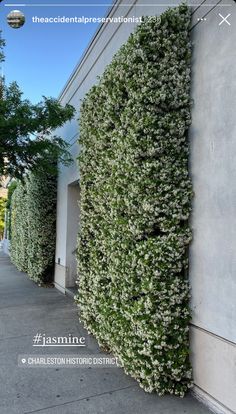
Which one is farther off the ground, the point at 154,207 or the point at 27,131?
the point at 27,131

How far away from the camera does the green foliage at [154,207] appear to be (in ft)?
10.6

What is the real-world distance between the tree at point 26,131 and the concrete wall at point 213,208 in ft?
13.6

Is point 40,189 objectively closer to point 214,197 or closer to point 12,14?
point 12,14

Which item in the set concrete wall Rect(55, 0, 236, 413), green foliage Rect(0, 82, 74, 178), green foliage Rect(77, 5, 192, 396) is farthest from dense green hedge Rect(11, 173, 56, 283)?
concrete wall Rect(55, 0, 236, 413)

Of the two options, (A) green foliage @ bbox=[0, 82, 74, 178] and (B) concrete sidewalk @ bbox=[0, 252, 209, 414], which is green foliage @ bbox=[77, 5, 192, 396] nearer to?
(B) concrete sidewalk @ bbox=[0, 252, 209, 414]

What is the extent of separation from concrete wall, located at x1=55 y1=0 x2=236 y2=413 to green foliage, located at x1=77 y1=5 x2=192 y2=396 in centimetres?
11

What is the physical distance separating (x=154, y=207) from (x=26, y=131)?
4469 mm

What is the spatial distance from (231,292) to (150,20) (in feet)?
8.76

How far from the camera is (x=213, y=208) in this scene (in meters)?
3.07

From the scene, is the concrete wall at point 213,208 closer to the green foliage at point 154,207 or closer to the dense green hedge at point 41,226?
the green foliage at point 154,207

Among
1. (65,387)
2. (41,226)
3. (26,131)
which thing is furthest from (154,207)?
(41,226)

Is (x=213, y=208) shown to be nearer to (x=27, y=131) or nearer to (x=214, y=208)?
(x=214, y=208)

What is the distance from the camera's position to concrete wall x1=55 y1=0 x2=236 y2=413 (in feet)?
9.40

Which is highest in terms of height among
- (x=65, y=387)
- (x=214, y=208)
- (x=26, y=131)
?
(x=26, y=131)
